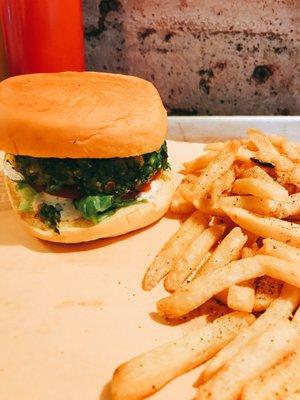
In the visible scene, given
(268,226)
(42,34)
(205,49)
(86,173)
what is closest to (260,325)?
A: (268,226)

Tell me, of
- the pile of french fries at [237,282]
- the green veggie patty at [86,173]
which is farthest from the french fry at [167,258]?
the green veggie patty at [86,173]

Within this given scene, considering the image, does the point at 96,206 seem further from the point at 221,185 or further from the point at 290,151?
the point at 290,151

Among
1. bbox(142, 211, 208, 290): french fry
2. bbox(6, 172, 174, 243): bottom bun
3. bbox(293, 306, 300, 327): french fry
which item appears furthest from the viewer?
bbox(6, 172, 174, 243): bottom bun

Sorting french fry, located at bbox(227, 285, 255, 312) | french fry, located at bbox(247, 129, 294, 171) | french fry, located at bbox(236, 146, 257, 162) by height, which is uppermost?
french fry, located at bbox(247, 129, 294, 171)

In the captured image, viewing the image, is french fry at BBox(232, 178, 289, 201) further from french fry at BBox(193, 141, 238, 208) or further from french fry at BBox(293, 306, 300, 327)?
french fry at BBox(293, 306, 300, 327)

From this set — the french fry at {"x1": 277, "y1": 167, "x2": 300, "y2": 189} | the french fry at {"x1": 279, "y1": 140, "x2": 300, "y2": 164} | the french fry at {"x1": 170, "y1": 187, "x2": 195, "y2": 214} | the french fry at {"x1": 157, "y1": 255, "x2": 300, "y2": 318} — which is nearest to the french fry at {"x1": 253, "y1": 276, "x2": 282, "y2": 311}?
the french fry at {"x1": 157, "y1": 255, "x2": 300, "y2": 318}

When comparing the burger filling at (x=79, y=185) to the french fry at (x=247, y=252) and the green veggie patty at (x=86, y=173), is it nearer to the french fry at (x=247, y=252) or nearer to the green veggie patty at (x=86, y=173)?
the green veggie patty at (x=86, y=173)
